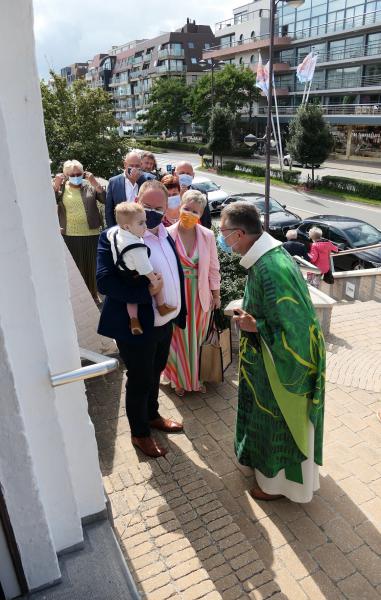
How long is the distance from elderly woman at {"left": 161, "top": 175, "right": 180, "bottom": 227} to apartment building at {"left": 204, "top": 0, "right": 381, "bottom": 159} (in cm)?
3691

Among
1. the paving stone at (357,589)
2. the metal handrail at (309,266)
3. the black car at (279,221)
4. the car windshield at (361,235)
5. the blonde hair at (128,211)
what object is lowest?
the black car at (279,221)

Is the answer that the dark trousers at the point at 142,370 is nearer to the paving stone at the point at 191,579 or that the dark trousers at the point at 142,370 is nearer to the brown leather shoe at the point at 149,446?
the brown leather shoe at the point at 149,446

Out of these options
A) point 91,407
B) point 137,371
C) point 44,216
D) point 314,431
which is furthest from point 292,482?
point 44,216

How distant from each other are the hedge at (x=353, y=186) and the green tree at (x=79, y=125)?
16.5m

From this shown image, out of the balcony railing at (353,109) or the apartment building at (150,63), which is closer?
the balcony railing at (353,109)

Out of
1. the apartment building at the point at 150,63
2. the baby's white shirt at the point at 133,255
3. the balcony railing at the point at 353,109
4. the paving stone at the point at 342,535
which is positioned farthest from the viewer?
the apartment building at the point at 150,63

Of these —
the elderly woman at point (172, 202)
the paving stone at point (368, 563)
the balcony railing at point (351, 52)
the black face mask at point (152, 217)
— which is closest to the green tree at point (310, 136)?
the balcony railing at point (351, 52)

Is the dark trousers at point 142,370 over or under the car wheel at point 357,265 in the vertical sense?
over

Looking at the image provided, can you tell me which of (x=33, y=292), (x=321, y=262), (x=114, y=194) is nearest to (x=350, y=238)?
(x=321, y=262)

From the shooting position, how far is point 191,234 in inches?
158

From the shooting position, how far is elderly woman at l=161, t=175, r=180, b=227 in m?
4.76

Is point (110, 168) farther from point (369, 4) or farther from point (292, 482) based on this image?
point (369, 4)

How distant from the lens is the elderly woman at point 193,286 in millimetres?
3891

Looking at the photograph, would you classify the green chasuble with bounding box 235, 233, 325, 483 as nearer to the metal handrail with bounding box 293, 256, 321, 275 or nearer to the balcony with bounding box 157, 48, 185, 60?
the metal handrail with bounding box 293, 256, 321, 275
